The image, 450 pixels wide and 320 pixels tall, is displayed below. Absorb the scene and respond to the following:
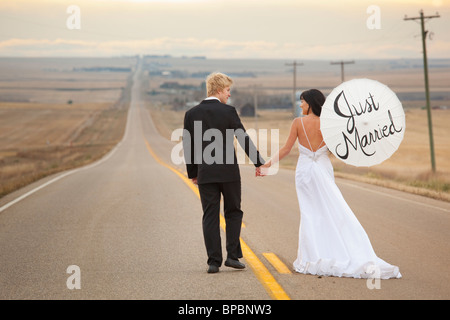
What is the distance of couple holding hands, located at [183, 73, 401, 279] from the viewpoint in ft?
22.7

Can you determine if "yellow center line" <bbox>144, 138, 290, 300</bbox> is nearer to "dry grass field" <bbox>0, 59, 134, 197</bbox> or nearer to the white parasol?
the white parasol

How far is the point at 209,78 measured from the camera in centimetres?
721

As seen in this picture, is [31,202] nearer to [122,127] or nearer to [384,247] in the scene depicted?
[384,247]

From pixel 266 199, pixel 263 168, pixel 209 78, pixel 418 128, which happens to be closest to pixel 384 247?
pixel 263 168

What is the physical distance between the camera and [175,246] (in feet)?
28.6

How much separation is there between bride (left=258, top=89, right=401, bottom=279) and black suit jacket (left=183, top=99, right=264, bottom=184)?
30.0 inches

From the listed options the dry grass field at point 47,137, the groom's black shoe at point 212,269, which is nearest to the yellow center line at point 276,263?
the groom's black shoe at point 212,269

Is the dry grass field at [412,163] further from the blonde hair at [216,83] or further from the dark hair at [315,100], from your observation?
the blonde hair at [216,83]

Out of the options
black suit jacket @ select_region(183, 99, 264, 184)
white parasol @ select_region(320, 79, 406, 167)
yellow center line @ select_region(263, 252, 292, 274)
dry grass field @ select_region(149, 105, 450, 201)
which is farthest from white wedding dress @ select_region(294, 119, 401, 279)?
dry grass field @ select_region(149, 105, 450, 201)

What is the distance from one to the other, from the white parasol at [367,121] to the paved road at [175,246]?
1401mm

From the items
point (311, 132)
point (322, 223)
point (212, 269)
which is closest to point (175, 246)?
point (212, 269)

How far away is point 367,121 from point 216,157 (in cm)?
184

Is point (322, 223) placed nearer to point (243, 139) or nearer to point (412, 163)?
point (243, 139)
